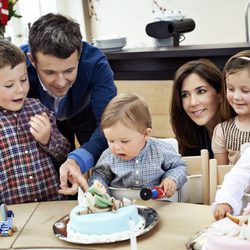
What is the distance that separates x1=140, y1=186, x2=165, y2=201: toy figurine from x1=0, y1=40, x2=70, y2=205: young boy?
494mm

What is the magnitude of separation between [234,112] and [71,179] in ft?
2.87

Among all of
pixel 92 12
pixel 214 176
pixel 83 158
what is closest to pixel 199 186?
pixel 214 176

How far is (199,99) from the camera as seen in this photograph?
222cm

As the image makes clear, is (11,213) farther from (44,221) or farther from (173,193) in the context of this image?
(173,193)

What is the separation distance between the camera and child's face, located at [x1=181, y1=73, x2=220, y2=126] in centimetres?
222

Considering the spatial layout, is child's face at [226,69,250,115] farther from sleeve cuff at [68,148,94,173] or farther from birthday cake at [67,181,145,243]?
birthday cake at [67,181,145,243]

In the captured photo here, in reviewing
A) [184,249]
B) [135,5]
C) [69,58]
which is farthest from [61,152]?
[135,5]

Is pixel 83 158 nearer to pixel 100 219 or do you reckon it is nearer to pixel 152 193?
pixel 152 193

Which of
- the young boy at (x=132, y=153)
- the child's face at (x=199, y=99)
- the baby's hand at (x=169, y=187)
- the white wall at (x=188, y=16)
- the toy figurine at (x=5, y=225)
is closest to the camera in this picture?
the toy figurine at (x=5, y=225)

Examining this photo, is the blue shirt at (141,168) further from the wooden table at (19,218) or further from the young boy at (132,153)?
the wooden table at (19,218)

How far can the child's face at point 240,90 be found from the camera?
1.97 metres

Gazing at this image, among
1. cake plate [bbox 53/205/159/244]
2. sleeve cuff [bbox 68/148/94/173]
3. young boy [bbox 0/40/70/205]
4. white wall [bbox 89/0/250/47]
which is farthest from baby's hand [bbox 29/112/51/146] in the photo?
white wall [bbox 89/0/250/47]

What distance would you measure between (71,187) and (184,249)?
23.0 inches

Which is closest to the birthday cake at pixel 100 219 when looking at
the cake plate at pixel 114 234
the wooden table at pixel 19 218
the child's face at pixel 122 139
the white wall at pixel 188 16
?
the cake plate at pixel 114 234
